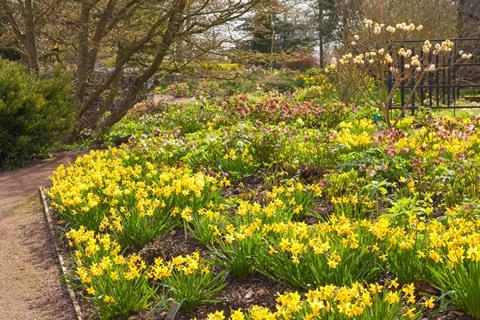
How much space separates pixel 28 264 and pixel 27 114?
523cm

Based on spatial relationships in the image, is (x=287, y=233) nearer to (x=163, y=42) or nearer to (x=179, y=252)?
(x=179, y=252)

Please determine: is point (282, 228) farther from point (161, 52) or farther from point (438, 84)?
point (438, 84)

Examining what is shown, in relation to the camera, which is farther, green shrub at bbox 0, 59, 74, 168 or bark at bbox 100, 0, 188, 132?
bark at bbox 100, 0, 188, 132

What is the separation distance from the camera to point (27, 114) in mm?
9281

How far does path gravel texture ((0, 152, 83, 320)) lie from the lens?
12.4 feet

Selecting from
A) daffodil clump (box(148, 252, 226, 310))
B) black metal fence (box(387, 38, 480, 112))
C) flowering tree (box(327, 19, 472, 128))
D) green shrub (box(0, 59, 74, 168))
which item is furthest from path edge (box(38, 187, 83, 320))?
black metal fence (box(387, 38, 480, 112))

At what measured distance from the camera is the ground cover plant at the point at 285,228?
9.62ft

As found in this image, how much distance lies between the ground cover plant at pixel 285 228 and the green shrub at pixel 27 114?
2.42 m

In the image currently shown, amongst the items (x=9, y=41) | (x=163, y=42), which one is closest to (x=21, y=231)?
(x=163, y=42)

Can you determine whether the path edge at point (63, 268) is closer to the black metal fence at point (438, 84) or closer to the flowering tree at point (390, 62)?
the flowering tree at point (390, 62)

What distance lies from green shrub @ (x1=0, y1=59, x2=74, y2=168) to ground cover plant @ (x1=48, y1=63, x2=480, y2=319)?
7.95ft

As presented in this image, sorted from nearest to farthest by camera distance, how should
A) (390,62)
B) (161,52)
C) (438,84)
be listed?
(390,62), (438,84), (161,52)

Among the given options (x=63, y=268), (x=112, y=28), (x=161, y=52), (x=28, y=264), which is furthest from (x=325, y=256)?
(x=112, y=28)

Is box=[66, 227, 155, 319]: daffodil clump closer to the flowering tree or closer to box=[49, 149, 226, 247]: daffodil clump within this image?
box=[49, 149, 226, 247]: daffodil clump
